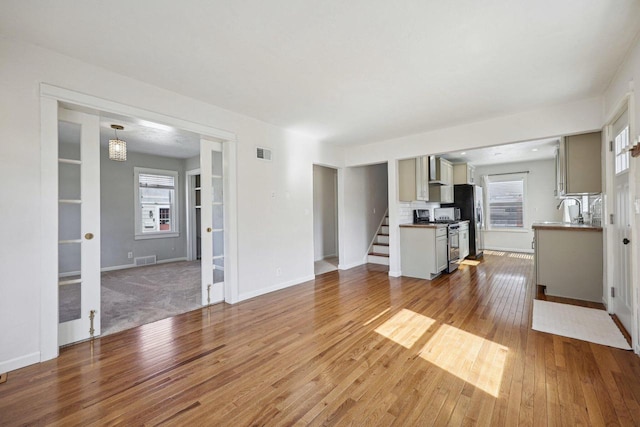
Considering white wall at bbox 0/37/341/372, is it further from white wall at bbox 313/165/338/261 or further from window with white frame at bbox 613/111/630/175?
window with white frame at bbox 613/111/630/175

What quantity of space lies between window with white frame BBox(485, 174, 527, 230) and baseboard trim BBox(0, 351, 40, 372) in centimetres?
956

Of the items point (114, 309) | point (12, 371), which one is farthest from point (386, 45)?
A: point (114, 309)

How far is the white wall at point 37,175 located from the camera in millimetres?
2150

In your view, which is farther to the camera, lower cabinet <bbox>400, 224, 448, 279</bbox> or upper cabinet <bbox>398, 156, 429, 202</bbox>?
upper cabinet <bbox>398, 156, 429, 202</bbox>

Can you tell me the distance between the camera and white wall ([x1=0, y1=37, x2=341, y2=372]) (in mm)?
2150

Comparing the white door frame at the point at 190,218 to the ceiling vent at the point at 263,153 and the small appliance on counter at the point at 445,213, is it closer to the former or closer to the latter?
the ceiling vent at the point at 263,153

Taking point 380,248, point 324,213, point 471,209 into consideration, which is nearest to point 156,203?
point 324,213

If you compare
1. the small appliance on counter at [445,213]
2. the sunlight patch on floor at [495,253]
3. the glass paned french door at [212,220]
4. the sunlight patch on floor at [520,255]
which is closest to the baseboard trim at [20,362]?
the glass paned french door at [212,220]

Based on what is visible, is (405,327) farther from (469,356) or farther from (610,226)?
(610,226)

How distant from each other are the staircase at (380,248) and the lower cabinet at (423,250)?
3.87ft

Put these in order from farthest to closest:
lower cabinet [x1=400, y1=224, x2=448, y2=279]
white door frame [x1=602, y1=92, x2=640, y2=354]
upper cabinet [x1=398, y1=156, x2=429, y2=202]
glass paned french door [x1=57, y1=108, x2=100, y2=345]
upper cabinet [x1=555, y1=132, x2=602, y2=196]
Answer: upper cabinet [x1=398, y1=156, x2=429, y2=202], lower cabinet [x1=400, y1=224, x2=448, y2=279], upper cabinet [x1=555, y1=132, x2=602, y2=196], glass paned french door [x1=57, y1=108, x2=100, y2=345], white door frame [x1=602, y1=92, x2=640, y2=354]

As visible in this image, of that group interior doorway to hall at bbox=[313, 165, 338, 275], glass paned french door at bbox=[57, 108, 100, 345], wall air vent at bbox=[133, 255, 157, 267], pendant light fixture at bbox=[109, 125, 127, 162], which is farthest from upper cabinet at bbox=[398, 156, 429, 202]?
wall air vent at bbox=[133, 255, 157, 267]

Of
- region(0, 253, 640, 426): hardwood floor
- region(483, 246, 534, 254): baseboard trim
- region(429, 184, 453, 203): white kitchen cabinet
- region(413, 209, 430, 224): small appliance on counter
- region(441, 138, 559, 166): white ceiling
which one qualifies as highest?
region(441, 138, 559, 166): white ceiling

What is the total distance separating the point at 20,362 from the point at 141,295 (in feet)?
6.35
